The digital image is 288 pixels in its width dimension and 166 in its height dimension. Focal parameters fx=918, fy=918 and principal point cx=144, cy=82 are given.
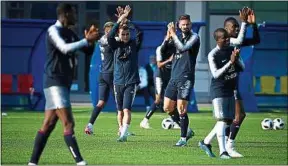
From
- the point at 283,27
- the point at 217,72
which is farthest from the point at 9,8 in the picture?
the point at 217,72

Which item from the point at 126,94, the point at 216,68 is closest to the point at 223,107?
the point at 216,68

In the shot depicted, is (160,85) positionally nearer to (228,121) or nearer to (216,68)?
(228,121)

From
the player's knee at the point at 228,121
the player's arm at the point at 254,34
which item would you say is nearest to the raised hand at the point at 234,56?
the player's arm at the point at 254,34

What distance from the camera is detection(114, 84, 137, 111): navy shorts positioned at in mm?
16984

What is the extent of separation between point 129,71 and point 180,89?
1.45 meters

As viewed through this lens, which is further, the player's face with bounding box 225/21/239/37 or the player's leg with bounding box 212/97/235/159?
the player's face with bounding box 225/21/239/37

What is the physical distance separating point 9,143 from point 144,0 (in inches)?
793

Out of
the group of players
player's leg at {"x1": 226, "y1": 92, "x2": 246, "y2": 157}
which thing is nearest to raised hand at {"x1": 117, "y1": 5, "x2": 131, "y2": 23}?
the group of players

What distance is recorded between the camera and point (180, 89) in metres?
16.1

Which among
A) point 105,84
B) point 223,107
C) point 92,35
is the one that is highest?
point 92,35

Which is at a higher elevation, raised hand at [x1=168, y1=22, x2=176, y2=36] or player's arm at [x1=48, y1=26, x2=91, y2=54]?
player's arm at [x1=48, y1=26, x2=91, y2=54]

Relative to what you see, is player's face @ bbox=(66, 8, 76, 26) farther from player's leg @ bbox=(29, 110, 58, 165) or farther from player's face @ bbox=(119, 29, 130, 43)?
player's face @ bbox=(119, 29, 130, 43)

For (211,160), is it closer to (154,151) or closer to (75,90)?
(154,151)

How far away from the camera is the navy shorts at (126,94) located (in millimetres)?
16984
